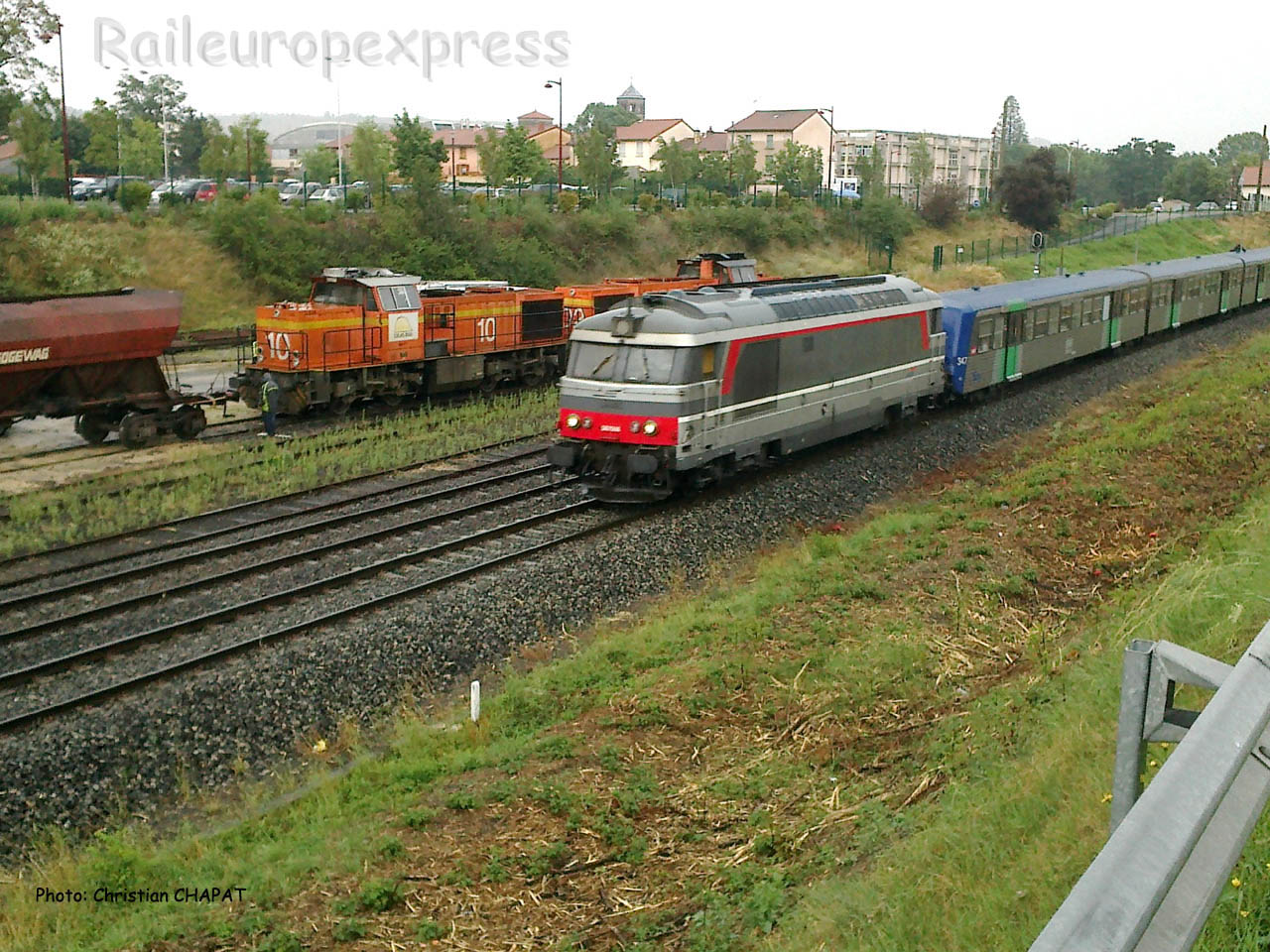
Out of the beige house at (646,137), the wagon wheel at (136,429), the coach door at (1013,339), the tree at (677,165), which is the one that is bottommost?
the wagon wheel at (136,429)

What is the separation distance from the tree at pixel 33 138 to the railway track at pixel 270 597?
3917 cm

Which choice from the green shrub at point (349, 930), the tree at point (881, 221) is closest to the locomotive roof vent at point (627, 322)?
the green shrub at point (349, 930)

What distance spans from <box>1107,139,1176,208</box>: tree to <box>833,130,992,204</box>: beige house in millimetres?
14713

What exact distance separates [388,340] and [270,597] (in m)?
13.3

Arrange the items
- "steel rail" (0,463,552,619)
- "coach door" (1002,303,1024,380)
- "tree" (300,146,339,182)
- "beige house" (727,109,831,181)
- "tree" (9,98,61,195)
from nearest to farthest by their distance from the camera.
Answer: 1. "steel rail" (0,463,552,619)
2. "coach door" (1002,303,1024,380)
3. "tree" (9,98,61,195)
4. "tree" (300,146,339,182)
5. "beige house" (727,109,831,181)

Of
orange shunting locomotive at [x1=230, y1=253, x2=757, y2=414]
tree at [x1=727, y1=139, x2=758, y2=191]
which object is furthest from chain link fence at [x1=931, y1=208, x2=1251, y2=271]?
orange shunting locomotive at [x1=230, y1=253, x2=757, y2=414]

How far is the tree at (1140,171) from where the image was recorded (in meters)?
130

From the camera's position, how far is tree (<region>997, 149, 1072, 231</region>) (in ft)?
260

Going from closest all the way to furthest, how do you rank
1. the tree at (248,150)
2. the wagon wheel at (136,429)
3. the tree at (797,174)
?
the wagon wheel at (136,429) < the tree at (248,150) < the tree at (797,174)

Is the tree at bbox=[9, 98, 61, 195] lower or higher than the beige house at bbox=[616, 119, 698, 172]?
lower

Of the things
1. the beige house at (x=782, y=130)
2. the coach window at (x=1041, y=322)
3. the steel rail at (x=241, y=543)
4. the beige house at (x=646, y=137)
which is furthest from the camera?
the beige house at (x=646, y=137)

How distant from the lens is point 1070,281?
32.5 meters

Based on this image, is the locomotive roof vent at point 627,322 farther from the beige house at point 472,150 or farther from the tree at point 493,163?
the beige house at point 472,150

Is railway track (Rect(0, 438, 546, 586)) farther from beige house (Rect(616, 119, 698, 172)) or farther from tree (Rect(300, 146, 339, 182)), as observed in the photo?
beige house (Rect(616, 119, 698, 172))
